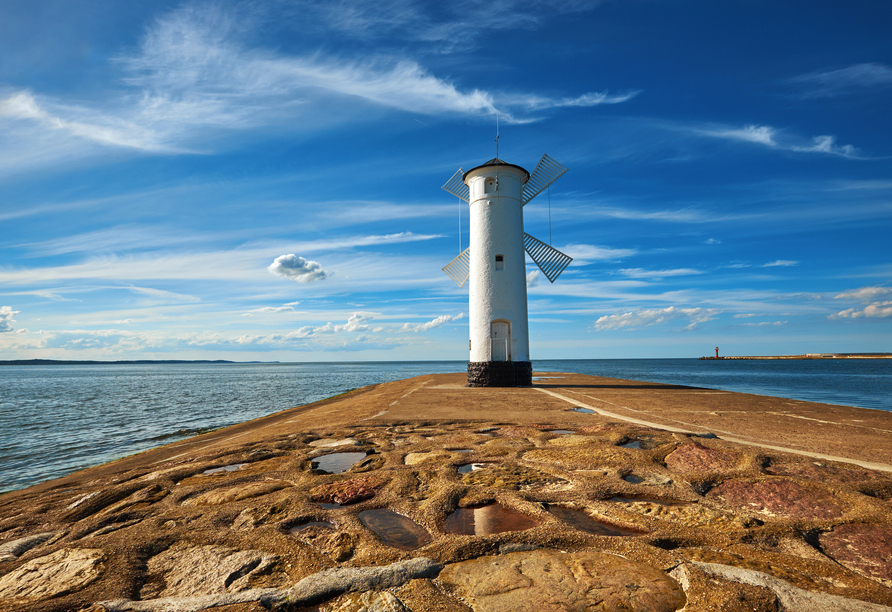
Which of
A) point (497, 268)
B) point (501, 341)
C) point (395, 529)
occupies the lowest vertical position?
point (395, 529)

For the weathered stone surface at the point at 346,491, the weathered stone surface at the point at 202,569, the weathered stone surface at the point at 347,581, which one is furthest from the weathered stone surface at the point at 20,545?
the weathered stone surface at the point at 347,581

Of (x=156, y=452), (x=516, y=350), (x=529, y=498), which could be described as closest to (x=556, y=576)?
(x=529, y=498)

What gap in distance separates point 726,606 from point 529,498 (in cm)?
169

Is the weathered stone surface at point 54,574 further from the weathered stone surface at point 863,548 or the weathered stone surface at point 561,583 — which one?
the weathered stone surface at point 863,548

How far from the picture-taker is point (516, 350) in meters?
16.6

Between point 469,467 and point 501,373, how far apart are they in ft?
39.3

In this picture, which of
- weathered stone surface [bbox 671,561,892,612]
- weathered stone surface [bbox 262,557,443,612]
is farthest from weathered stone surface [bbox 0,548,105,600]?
weathered stone surface [bbox 671,561,892,612]

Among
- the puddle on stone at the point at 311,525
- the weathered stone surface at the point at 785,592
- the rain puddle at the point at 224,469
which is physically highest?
the weathered stone surface at the point at 785,592

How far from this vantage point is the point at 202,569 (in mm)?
2592

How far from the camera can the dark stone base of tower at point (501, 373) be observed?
54.0 feet

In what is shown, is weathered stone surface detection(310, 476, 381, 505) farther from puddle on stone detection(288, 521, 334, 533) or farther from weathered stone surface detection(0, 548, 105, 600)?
weathered stone surface detection(0, 548, 105, 600)

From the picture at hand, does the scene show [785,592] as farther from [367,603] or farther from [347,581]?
[347,581]

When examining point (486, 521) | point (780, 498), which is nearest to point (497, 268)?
point (780, 498)

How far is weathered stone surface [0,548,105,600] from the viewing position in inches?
95.1
